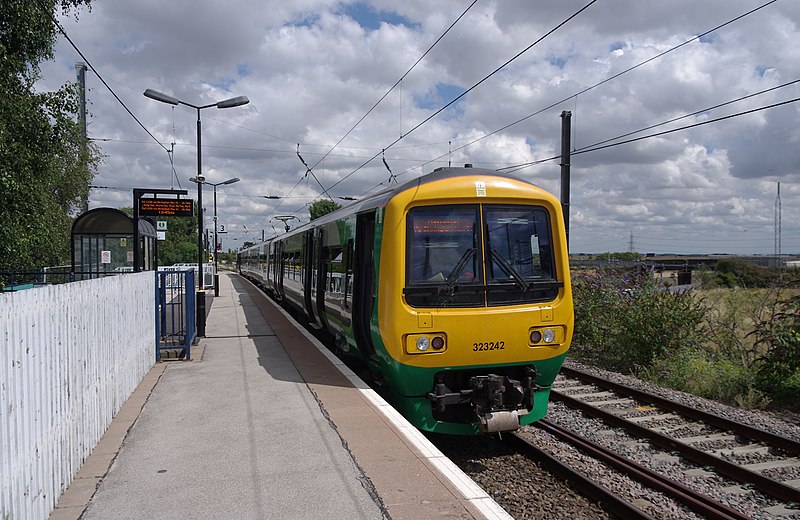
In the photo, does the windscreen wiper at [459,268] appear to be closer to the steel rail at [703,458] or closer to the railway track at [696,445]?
the railway track at [696,445]

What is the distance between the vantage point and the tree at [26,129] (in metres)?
14.2

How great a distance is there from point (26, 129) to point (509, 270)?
1308cm

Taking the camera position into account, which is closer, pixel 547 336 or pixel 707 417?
pixel 547 336

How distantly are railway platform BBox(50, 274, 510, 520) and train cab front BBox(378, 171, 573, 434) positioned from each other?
0.74 meters

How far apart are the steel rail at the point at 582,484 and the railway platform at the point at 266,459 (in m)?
1.58

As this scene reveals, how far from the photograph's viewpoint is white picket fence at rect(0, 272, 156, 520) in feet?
11.8

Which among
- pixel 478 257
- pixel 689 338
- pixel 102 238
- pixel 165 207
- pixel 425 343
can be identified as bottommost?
pixel 689 338

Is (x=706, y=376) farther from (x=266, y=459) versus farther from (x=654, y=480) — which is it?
(x=266, y=459)

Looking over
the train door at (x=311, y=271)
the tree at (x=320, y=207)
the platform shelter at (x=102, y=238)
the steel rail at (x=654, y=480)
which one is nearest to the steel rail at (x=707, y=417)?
the steel rail at (x=654, y=480)

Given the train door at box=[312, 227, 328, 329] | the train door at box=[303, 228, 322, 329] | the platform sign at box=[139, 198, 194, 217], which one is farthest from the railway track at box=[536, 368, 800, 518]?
the platform sign at box=[139, 198, 194, 217]

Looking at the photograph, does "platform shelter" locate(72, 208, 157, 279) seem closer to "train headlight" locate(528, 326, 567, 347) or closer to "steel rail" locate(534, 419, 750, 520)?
"train headlight" locate(528, 326, 567, 347)

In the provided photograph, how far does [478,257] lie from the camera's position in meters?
7.20

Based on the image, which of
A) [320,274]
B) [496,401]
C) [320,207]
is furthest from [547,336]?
[320,207]

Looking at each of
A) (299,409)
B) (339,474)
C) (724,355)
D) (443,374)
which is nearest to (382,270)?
(443,374)
